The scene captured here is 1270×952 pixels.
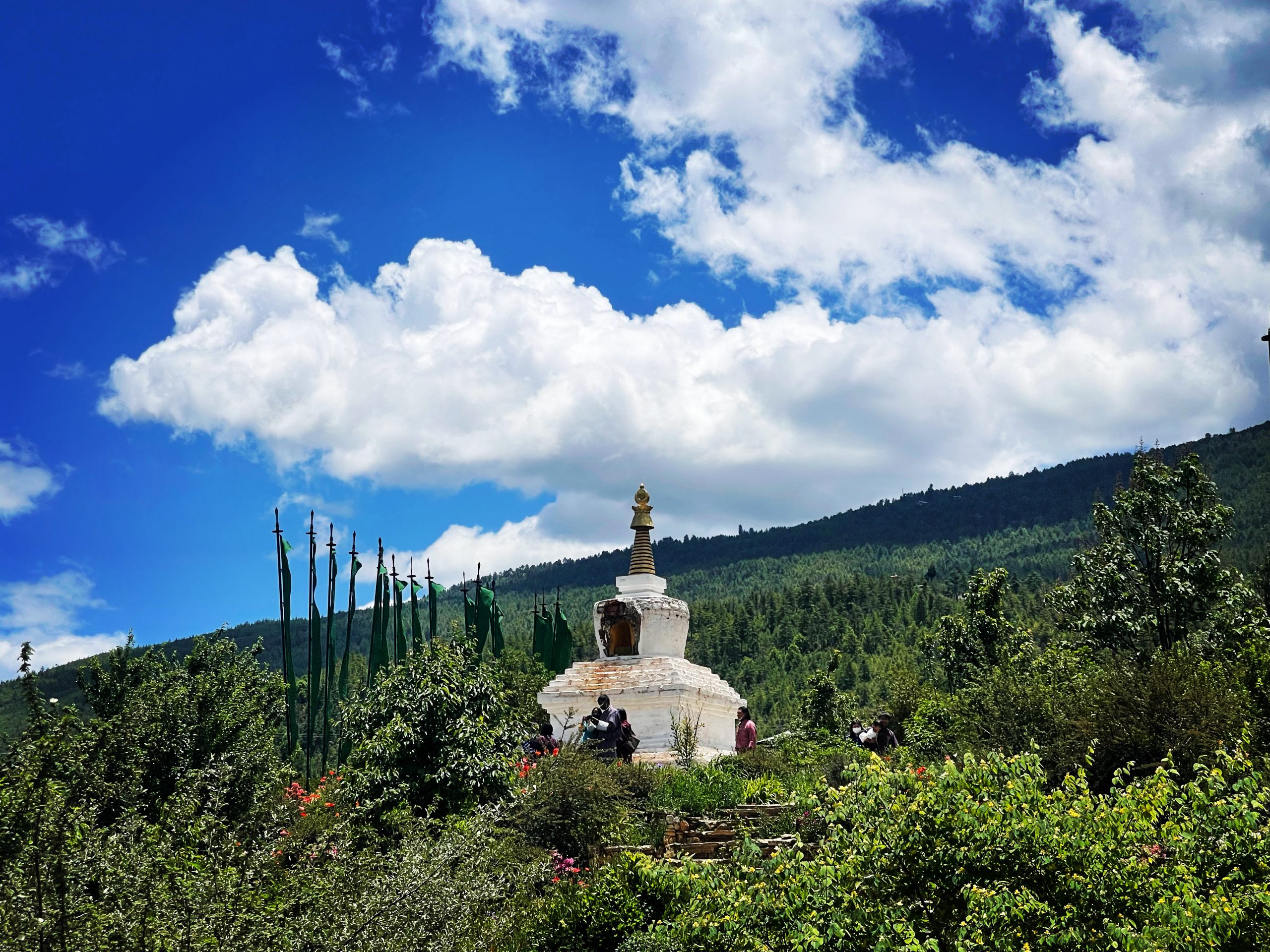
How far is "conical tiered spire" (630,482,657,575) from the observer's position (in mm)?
33750

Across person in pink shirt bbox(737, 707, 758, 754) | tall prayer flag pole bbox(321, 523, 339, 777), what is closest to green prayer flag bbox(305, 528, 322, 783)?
tall prayer flag pole bbox(321, 523, 339, 777)

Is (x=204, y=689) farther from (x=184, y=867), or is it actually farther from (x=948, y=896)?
(x=948, y=896)

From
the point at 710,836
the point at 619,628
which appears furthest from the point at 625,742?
the point at 619,628

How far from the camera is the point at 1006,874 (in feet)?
28.9

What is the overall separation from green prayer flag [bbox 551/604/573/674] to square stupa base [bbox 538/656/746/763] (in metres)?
13.6

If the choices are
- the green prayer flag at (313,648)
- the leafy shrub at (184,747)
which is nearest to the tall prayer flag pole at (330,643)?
the green prayer flag at (313,648)

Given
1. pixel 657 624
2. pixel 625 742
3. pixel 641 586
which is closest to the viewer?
pixel 625 742

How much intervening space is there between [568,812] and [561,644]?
28.6m

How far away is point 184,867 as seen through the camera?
10734 millimetres

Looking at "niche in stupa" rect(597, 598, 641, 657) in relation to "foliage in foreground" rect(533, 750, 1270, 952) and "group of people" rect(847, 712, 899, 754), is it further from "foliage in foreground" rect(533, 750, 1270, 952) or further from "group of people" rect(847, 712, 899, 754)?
"foliage in foreground" rect(533, 750, 1270, 952)

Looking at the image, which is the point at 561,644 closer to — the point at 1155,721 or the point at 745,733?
the point at 745,733

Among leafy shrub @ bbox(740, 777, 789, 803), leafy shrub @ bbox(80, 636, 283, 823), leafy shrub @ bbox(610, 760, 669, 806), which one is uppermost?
leafy shrub @ bbox(80, 636, 283, 823)

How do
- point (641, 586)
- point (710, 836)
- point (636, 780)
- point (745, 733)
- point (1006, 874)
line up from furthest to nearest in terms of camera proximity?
point (641, 586), point (745, 733), point (636, 780), point (710, 836), point (1006, 874)

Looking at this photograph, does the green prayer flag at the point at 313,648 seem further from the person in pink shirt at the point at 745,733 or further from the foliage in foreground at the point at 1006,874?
the foliage in foreground at the point at 1006,874
